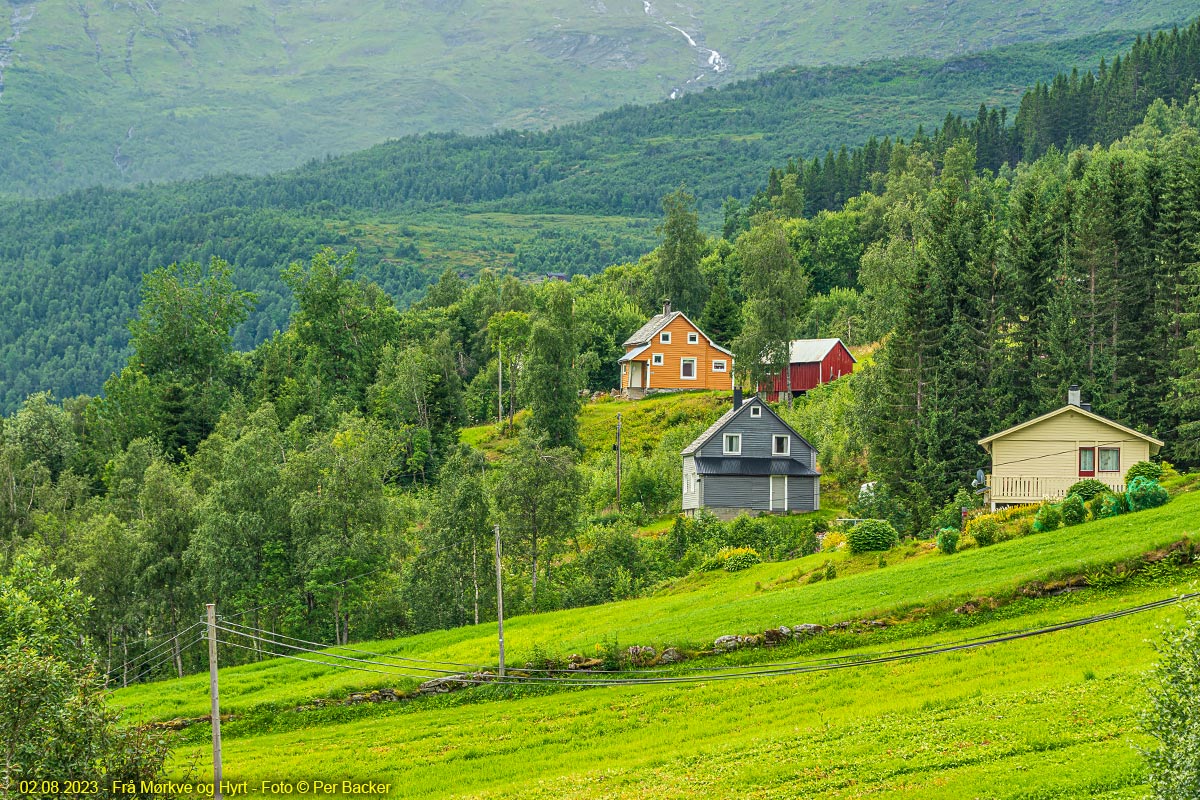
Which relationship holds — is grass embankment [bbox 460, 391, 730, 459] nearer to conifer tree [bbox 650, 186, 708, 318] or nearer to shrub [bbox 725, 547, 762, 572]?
conifer tree [bbox 650, 186, 708, 318]

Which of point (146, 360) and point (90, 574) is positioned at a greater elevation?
point (146, 360)

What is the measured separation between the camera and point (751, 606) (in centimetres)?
4703

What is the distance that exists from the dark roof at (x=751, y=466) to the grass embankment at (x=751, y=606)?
67.7 ft

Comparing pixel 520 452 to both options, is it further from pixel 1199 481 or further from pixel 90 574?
pixel 1199 481

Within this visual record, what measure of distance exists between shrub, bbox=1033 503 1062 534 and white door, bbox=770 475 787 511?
30342 millimetres

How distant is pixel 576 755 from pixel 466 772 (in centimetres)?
308

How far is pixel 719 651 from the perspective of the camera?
42.8 m

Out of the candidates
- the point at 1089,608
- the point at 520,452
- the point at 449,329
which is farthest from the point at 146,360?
the point at 1089,608

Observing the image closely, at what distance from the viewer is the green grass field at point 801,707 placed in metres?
28.5

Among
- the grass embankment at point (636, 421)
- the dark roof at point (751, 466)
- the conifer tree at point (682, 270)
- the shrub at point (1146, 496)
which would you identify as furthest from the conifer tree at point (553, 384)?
the shrub at point (1146, 496)

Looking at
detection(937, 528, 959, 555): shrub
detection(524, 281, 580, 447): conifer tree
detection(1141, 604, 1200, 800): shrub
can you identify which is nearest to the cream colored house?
detection(937, 528, 959, 555): shrub

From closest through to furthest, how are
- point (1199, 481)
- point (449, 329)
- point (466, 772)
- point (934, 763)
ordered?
point (934, 763)
point (466, 772)
point (1199, 481)
point (449, 329)

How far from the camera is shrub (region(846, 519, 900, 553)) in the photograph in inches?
2088

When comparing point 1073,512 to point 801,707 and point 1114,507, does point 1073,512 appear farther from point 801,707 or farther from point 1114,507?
point 801,707
